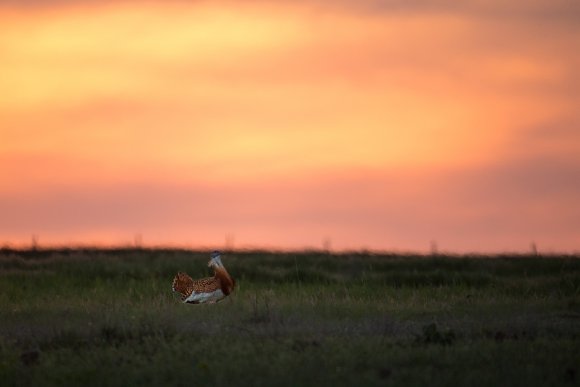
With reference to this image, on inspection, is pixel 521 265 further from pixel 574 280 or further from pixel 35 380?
pixel 35 380

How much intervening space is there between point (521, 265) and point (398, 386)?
69.4ft

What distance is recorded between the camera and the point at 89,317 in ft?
68.5

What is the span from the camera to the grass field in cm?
1517

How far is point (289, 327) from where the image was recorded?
19.2 m

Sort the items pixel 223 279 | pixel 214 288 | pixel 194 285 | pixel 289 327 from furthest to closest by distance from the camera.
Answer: pixel 194 285 < pixel 214 288 < pixel 223 279 < pixel 289 327

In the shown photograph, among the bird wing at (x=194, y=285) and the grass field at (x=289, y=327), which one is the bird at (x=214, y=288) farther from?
the grass field at (x=289, y=327)

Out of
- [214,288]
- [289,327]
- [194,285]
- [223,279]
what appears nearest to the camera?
[289,327]

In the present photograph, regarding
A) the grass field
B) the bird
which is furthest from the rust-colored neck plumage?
the grass field

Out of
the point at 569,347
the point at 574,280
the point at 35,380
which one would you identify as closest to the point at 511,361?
the point at 569,347

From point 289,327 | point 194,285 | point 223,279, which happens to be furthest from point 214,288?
point 289,327

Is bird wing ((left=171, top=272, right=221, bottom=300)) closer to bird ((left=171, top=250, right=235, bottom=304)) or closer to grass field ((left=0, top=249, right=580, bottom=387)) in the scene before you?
bird ((left=171, top=250, right=235, bottom=304))

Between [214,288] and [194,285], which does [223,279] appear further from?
[194,285]

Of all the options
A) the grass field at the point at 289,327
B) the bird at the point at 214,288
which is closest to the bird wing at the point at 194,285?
the bird at the point at 214,288

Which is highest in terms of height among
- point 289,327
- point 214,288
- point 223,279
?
point 223,279
